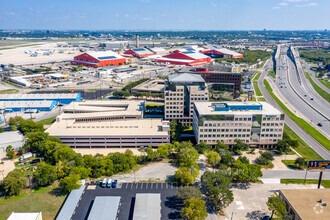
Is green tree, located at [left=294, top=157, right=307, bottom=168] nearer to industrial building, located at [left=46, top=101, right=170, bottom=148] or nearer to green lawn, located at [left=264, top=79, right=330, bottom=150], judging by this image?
green lawn, located at [left=264, top=79, right=330, bottom=150]

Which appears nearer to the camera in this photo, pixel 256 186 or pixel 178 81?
pixel 256 186

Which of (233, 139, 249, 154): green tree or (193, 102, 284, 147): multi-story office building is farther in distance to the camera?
(193, 102, 284, 147): multi-story office building

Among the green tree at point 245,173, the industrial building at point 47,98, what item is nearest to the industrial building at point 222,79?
the industrial building at point 47,98

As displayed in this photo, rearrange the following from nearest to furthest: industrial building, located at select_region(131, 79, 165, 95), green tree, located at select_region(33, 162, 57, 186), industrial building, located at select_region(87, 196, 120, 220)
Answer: industrial building, located at select_region(87, 196, 120, 220) → green tree, located at select_region(33, 162, 57, 186) → industrial building, located at select_region(131, 79, 165, 95)

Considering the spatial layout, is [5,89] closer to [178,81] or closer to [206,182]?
[178,81]

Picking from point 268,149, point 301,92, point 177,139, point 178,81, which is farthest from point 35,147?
point 301,92

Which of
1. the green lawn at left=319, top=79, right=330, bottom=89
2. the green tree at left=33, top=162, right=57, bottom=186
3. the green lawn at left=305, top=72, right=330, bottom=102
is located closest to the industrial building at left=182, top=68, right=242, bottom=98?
the green lawn at left=305, top=72, right=330, bottom=102

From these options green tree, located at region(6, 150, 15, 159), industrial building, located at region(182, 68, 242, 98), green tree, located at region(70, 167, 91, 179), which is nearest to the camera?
green tree, located at region(70, 167, 91, 179)
